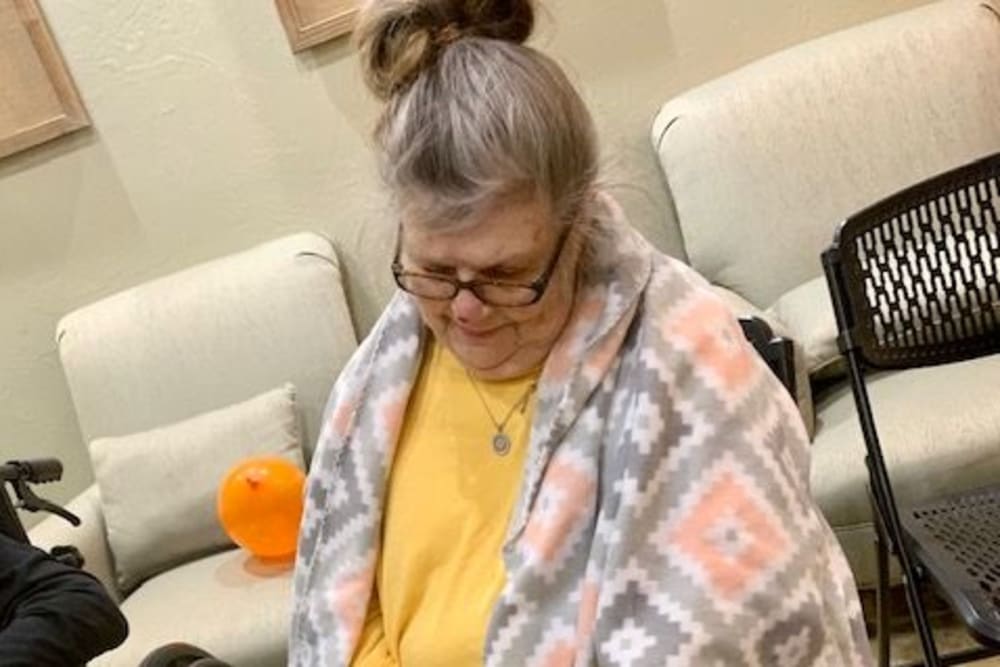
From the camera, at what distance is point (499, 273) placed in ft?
3.67

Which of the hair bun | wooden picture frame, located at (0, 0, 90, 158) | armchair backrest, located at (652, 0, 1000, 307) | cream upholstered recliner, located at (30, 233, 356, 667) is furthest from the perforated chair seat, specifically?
wooden picture frame, located at (0, 0, 90, 158)

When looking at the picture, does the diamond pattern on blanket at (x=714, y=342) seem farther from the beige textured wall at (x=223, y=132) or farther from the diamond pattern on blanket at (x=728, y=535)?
the beige textured wall at (x=223, y=132)

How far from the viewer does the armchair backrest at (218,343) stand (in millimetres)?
2676

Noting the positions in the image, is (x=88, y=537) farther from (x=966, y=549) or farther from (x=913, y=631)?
(x=966, y=549)

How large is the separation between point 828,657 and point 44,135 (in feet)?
7.79

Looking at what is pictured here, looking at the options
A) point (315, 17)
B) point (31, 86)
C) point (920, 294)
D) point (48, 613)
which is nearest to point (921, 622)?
point (920, 294)

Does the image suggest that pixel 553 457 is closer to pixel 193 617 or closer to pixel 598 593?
pixel 598 593

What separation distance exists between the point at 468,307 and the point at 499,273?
0.16 ft

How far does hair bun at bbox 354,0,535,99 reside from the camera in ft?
3.68

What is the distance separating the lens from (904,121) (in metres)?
2.48

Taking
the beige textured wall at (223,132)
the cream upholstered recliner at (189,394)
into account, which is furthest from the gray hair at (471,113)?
the beige textured wall at (223,132)

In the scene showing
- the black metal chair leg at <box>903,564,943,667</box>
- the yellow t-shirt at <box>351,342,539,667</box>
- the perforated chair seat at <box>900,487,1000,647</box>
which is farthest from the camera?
the black metal chair leg at <box>903,564,943,667</box>

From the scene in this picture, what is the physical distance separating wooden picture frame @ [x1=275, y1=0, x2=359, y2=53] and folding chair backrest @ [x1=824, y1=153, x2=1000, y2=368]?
159 centimetres

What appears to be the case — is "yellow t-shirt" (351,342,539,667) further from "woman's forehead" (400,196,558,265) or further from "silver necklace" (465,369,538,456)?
"woman's forehead" (400,196,558,265)
